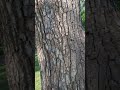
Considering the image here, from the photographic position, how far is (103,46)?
4.84 metres

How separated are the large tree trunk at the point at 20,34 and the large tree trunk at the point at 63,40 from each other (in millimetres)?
757

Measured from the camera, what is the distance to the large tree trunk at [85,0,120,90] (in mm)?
4676

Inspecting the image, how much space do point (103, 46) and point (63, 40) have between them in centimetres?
174

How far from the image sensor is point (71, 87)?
3227 millimetres

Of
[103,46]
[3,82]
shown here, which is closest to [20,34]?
[103,46]

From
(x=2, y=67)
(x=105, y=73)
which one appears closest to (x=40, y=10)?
(x=105, y=73)

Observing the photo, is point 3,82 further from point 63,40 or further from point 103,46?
point 63,40

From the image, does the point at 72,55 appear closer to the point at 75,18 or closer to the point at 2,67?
the point at 75,18

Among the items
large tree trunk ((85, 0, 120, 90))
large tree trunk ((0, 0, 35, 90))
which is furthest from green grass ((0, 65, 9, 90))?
large tree trunk ((0, 0, 35, 90))

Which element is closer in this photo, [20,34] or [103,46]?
[20,34]

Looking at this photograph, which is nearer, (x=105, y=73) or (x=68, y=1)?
(x=68, y=1)

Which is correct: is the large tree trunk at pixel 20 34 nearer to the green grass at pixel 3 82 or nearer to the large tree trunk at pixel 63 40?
the large tree trunk at pixel 63 40

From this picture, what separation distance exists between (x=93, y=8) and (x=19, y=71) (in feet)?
3.91

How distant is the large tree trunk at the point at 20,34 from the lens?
3.99 m
